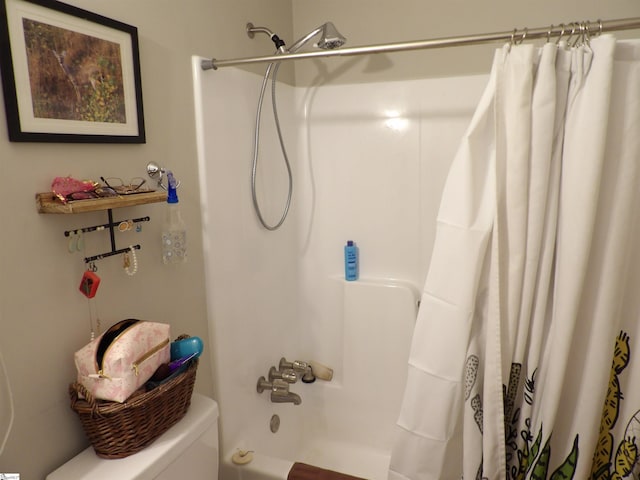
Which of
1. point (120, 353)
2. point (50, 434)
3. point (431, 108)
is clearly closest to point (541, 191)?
point (431, 108)

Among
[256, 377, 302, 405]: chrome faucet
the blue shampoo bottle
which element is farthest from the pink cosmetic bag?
the blue shampoo bottle

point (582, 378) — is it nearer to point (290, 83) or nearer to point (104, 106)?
point (104, 106)

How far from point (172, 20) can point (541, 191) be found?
1.19 meters

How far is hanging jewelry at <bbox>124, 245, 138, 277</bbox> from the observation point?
48.3 inches

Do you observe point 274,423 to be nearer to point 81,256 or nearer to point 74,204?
point 81,256

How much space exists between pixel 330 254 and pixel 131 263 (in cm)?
111

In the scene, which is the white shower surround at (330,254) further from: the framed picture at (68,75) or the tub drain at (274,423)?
the framed picture at (68,75)

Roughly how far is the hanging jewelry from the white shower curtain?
84 centimetres

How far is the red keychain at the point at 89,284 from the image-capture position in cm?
107

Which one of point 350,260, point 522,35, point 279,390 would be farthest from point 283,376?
point 522,35

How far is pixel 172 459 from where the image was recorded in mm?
1134

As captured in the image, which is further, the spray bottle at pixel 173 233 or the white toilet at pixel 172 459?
the spray bottle at pixel 173 233

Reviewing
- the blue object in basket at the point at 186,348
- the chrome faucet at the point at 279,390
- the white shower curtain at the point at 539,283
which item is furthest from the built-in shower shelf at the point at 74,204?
the chrome faucet at the point at 279,390

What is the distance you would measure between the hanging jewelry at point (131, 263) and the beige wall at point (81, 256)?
22 mm
